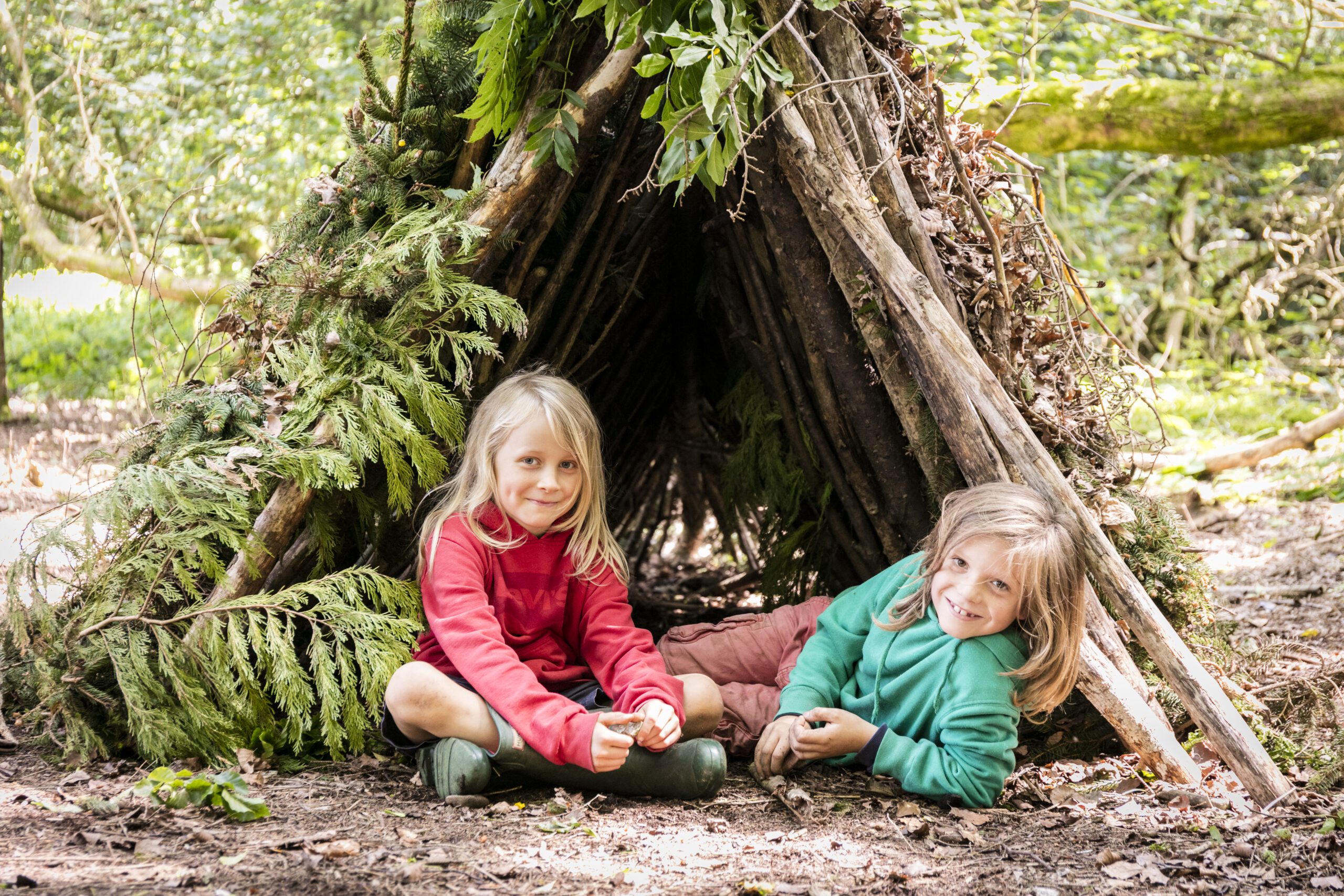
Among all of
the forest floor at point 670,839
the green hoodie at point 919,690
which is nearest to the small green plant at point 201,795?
the forest floor at point 670,839

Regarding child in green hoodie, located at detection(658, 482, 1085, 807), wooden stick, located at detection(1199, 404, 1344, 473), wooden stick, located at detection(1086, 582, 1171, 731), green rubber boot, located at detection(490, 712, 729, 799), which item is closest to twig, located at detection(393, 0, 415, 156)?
green rubber boot, located at detection(490, 712, 729, 799)

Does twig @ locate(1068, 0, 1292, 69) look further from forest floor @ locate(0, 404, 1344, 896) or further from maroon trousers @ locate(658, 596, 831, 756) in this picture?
forest floor @ locate(0, 404, 1344, 896)

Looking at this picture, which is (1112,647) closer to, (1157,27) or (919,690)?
(919,690)

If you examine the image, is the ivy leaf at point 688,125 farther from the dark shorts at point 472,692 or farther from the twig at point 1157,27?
the twig at point 1157,27

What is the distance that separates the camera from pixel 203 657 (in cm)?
245

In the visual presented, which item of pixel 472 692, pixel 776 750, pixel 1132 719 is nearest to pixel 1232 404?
pixel 1132 719

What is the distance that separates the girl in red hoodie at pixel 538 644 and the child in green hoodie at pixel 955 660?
0.32m

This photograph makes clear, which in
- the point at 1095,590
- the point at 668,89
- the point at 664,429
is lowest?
the point at 1095,590

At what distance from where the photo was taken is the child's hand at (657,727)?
7.68 feet

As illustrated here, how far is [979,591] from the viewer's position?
2412mm

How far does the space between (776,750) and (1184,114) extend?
5889mm

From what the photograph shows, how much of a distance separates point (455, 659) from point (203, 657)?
644 millimetres

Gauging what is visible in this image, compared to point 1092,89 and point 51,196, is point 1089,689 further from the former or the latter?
point 51,196

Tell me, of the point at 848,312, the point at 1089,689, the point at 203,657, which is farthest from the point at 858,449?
the point at 203,657
